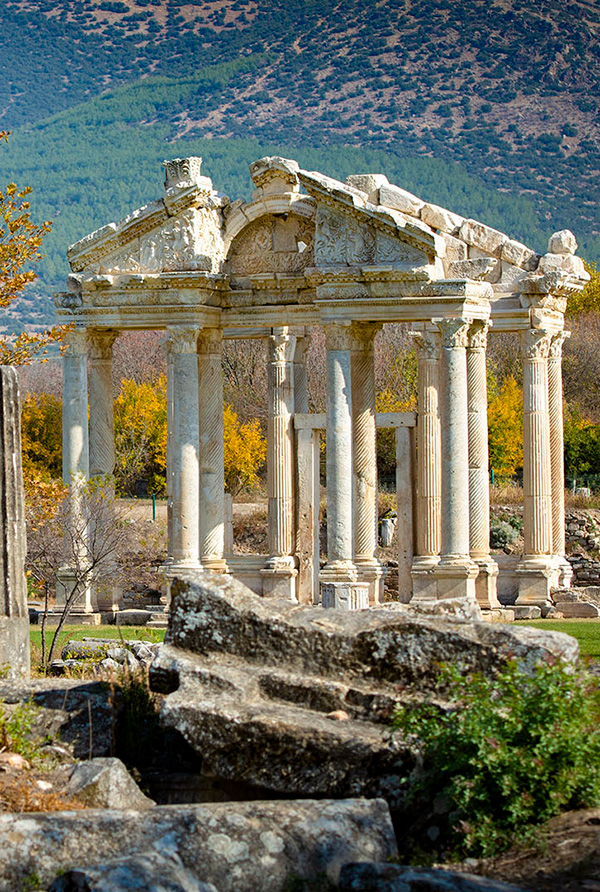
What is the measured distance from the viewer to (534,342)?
31.7m

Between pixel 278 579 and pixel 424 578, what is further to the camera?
pixel 278 579

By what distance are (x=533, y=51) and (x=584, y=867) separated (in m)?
157

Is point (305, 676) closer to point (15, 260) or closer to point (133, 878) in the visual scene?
point (133, 878)

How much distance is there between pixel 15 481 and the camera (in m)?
13.8

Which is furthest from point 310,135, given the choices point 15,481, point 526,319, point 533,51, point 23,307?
point 15,481

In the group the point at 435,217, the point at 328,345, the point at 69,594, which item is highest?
the point at 435,217

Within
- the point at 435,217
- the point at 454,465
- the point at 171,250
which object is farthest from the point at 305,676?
the point at 435,217

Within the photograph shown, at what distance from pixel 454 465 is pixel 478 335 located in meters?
3.27

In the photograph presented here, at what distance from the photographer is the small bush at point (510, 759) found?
34.6 feet

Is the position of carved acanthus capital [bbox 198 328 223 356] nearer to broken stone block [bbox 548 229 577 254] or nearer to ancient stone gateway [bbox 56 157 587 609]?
ancient stone gateway [bbox 56 157 587 609]

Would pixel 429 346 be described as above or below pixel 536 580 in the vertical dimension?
above

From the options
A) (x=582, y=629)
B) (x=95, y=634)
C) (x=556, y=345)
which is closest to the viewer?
(x=95, y=634)

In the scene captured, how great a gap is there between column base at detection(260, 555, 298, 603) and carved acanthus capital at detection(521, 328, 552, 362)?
6462mm

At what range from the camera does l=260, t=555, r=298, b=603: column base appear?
29.6 m
